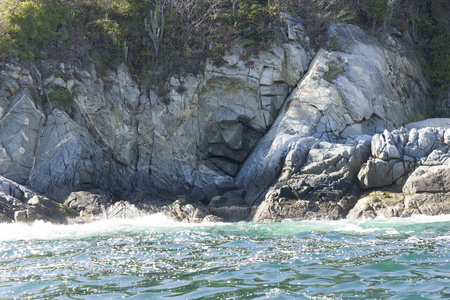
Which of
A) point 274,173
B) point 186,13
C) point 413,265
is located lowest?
point 413,265

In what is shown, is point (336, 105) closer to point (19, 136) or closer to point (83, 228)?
point (83, 228)

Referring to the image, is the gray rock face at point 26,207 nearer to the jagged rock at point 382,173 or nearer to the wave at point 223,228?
the wave at point 223,228

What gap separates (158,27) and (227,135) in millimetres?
5560

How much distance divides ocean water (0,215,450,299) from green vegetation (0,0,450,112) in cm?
842

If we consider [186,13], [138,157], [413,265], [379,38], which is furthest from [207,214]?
[379,38]

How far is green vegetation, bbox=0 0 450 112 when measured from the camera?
705 inches

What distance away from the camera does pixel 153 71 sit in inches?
758

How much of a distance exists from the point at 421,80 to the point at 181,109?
39.3ft

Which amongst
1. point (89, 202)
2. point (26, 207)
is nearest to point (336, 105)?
point (89, 202)

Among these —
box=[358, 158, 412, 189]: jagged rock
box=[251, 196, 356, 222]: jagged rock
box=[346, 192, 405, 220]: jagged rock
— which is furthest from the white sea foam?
box=[358, 158, 412, 189]: jagged rock

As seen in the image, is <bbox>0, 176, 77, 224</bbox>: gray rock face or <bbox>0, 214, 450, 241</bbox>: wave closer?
<bbox>0, 214, 450, 241</bbox>: wave

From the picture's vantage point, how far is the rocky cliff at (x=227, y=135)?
14.9 meters

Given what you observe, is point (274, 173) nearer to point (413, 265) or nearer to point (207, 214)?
point (207, 214)

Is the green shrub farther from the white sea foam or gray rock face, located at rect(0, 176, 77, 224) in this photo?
the white sea foam
